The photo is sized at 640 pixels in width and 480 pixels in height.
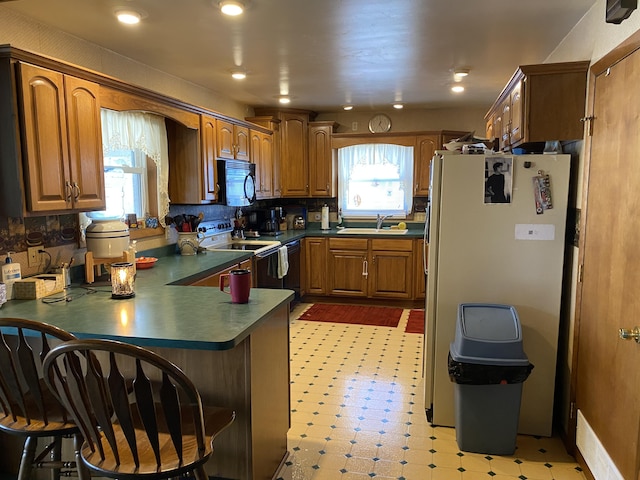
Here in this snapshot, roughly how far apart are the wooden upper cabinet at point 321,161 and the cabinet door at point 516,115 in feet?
9.72

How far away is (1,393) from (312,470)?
144cm

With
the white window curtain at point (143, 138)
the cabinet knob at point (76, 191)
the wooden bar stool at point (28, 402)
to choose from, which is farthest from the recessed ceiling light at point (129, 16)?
the wooden bar stool at point (28, 402)

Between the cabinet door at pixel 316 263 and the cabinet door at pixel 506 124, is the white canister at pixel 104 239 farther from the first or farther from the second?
the cabinet door at pixel 316 263

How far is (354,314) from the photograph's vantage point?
5227 mm

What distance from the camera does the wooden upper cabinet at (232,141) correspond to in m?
4.18

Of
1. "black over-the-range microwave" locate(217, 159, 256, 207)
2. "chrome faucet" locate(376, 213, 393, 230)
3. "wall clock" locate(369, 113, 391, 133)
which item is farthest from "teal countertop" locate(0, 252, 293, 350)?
"wall clock" locate(369, 113, 391, 133)

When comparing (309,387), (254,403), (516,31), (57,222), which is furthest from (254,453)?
(516,31)

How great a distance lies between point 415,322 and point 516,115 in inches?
102

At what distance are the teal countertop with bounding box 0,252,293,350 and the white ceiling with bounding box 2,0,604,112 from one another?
1.50m

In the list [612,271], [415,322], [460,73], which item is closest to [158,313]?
[612,271]

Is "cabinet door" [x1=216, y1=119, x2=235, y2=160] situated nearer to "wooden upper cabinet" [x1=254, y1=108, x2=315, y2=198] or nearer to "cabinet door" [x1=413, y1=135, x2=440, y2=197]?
"wooden upper cabinet" [x1=254, y1=108, x2=315, y2=198]

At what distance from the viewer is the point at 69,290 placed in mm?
2572

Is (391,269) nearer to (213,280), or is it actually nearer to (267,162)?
(267,162)

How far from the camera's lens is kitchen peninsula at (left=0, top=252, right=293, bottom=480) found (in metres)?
1.80
